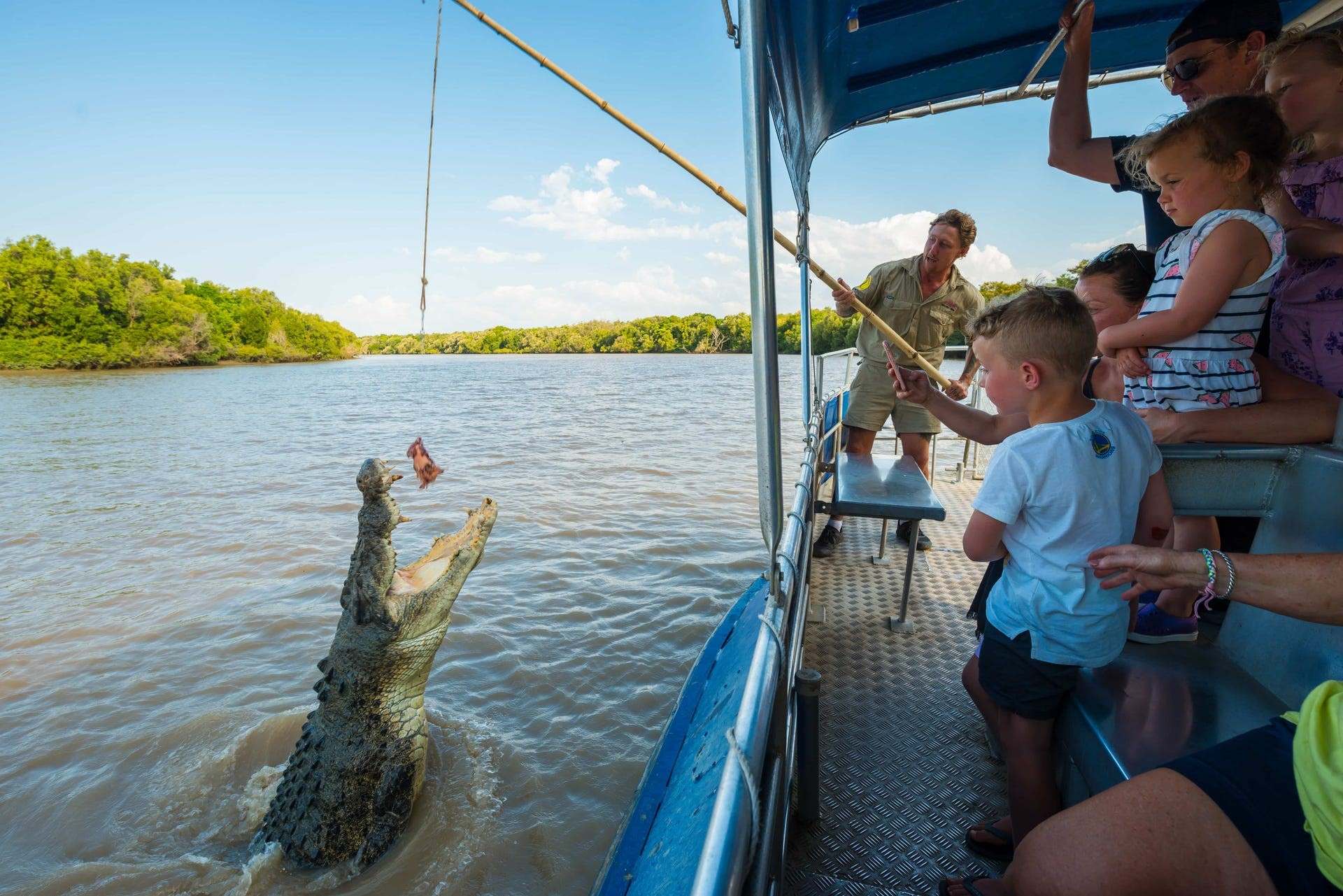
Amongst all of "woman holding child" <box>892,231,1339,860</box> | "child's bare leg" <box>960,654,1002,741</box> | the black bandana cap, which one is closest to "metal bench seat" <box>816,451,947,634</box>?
"woman holding child" <box>892,231,1339,860</box>

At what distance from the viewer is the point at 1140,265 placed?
2.02 meters

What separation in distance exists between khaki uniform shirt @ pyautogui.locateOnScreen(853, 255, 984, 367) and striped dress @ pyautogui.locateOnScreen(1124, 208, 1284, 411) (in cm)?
229

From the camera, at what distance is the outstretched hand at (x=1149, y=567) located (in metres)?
1.17

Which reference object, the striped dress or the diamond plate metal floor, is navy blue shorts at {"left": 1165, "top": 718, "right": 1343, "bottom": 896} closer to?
the diamond plate metal floor

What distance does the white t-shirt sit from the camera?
4.57ft

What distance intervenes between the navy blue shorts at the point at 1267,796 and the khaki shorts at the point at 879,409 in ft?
10.4

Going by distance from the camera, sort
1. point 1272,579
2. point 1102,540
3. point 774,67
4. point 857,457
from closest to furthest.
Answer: point 1272,579 < point 1102,540 < point 774,67 < point 857,457

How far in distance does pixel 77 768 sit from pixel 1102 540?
4390 mm

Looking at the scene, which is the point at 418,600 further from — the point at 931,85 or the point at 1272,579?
the point at 931,85

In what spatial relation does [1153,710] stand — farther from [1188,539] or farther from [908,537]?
[908,537]

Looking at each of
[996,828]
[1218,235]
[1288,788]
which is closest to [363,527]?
[996,828]

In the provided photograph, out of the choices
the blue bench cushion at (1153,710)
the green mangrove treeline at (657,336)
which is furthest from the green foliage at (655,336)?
the blue bench cushion at (1153,710)

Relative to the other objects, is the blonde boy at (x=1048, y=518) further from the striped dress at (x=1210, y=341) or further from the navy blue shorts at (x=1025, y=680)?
the striped dress at (x=1210, y=341)

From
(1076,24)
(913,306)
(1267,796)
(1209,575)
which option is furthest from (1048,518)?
(913,306)
